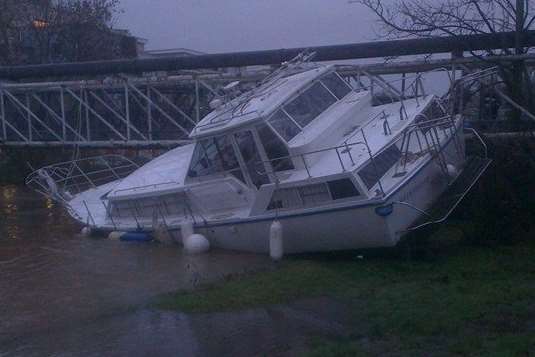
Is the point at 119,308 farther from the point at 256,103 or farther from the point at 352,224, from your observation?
the point at 256,103

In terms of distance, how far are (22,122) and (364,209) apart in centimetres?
1607

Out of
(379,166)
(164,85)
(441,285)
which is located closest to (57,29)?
(164,85)

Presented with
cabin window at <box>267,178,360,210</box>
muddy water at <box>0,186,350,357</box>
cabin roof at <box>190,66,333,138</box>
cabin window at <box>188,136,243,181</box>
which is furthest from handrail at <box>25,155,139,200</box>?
cabin window at <box>267,178,360,210</box>

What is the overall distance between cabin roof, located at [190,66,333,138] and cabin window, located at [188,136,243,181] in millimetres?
233

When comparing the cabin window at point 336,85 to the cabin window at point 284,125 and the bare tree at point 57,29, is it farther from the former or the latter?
the bare tree at point 57,29

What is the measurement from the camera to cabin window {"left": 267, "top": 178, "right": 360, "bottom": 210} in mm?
10680

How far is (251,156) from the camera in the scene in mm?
12203

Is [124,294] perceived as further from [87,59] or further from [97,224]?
[87,59]

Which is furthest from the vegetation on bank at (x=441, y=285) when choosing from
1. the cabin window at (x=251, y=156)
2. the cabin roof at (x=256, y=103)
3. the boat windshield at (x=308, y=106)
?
the cabin roof at (x=256, y=103)

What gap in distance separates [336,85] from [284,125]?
1.98 metres

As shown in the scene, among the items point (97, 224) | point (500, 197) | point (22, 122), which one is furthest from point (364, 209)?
point (22, 122)

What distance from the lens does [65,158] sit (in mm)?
24625

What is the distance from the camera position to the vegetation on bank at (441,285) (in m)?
7.27

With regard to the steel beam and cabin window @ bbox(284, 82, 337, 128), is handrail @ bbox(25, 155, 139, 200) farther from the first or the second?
cabin window @ bbox(284, 82, 337, 128)
